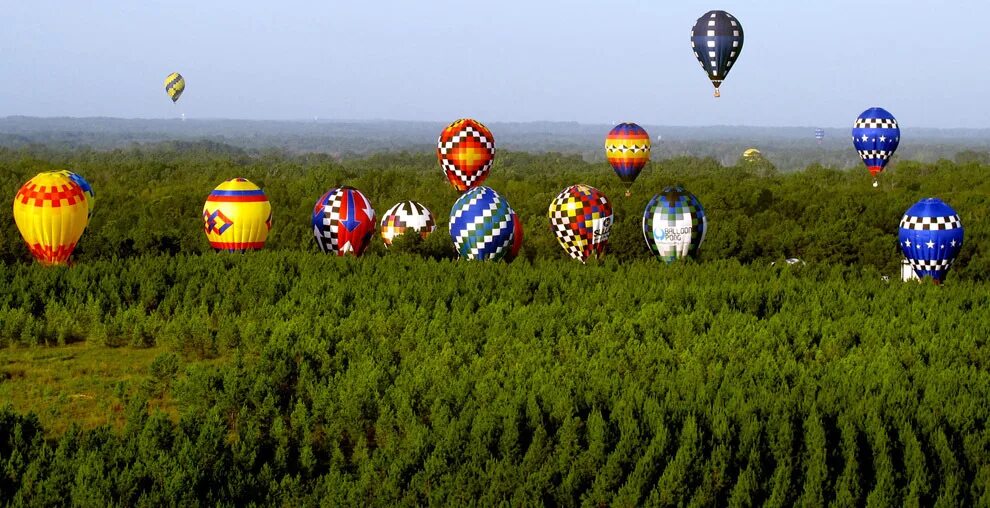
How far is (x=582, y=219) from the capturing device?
113ft

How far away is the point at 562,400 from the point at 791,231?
1295 inches

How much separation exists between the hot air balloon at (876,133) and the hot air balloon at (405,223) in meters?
21.0

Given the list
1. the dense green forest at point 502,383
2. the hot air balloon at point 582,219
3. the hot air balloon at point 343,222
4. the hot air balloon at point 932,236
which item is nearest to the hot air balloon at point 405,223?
the dense green forest at point 502,383

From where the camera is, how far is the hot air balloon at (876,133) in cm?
4884

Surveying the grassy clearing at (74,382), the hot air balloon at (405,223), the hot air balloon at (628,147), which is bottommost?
the grassy clearing at (74,382)

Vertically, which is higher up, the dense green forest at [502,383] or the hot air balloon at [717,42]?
the hot air balloon at [717,42]

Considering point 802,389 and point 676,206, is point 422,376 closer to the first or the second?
point 802,389

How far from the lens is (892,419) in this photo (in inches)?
648

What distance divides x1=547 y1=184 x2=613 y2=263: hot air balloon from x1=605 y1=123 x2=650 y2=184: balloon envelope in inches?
349

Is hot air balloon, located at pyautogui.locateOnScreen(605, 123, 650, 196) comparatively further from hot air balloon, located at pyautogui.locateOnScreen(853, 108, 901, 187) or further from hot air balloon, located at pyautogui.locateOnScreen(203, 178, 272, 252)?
hot air balloon, located at pyautogui.locateOnScreen(203, 178, 272, 252)

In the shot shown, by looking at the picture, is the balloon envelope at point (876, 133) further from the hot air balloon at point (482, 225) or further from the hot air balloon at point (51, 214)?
the hot air balloon at point (51, 214)

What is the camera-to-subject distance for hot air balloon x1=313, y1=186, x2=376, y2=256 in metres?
33.1

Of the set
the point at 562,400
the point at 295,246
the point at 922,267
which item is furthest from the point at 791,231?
the point at 562,400

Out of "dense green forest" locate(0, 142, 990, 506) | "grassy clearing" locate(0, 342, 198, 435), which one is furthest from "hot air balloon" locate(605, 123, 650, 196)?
"grassy clearing" locate(0, 342, 198, 435)
